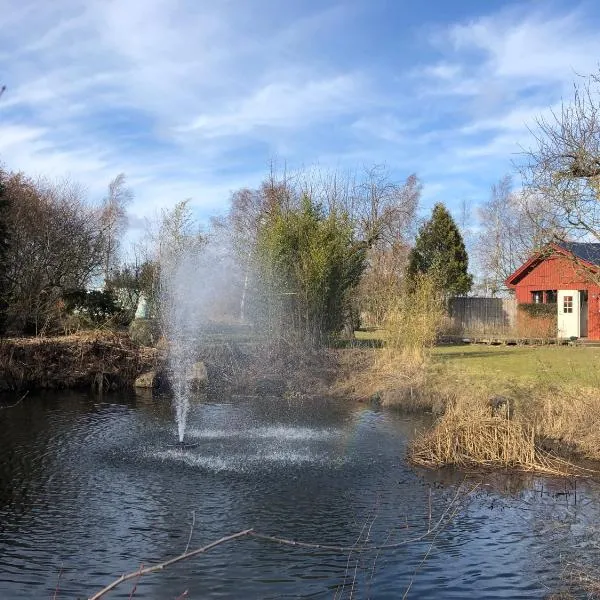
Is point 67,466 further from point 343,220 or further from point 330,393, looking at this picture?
point 343,220

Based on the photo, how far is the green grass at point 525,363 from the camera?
15.5 metres

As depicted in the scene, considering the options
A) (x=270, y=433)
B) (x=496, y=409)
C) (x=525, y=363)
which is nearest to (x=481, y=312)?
(x=525, y=363)

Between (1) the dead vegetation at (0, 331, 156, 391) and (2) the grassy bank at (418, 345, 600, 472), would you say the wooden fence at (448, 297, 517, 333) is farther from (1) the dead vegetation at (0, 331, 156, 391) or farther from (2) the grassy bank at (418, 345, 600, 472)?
(2) the grassy bank at (418, 345, 600, 472)

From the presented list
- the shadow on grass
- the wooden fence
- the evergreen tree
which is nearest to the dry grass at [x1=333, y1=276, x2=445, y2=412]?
the shadow on grass

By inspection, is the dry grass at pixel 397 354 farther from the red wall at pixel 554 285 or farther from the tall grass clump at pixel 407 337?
the red wall at pixel 554 285

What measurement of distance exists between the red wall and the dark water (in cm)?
1990

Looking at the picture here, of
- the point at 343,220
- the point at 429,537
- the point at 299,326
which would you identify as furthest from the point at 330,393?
the point at 429,537

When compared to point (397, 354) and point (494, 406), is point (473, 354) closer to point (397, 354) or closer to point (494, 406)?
point (397, 354)

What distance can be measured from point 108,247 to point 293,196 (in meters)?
11.0

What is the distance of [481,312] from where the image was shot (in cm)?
3519

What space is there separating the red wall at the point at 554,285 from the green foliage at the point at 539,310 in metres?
1.11

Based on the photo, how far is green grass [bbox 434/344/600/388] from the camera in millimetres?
15477

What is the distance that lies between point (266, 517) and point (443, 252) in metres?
30.5

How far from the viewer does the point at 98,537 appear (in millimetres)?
7293
